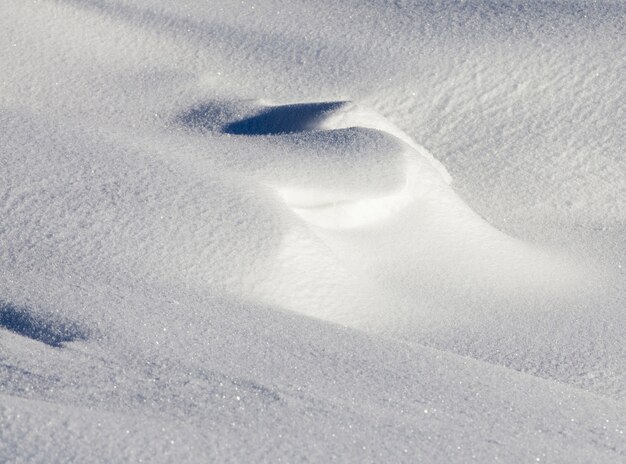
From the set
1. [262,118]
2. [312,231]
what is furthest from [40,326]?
[262,118]

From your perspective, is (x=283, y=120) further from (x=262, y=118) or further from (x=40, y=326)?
(x=40, y=326)

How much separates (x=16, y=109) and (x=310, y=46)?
2.19ft

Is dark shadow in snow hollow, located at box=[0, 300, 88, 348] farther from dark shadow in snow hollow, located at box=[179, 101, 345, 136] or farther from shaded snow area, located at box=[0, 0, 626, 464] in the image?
dark shadow in snow hollow, located at box=[179, 101, 345, 136]

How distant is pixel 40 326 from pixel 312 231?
50 cm

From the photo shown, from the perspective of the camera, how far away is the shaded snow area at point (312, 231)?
3.66 ft

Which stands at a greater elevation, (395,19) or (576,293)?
(395,19)

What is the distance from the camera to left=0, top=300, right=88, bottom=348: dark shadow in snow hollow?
4.09ft

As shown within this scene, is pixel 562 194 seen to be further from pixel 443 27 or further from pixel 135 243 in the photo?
pixel 135 243

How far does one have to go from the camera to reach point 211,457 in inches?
38.9

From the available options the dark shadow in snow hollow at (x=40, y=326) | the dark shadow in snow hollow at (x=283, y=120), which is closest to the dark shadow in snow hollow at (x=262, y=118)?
the dark shadow in snow hollow at (x=283, y=120)

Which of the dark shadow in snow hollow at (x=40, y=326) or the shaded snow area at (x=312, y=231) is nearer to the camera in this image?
the shaded snow area at (x=312, y=231)

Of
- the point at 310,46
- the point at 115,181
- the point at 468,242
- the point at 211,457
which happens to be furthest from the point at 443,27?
the point at 211,457

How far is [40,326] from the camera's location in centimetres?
127

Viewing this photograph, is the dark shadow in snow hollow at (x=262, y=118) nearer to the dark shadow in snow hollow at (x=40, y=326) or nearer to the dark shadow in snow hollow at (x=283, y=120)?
the dark shadow in snow hollow at (x=283, y=120)
